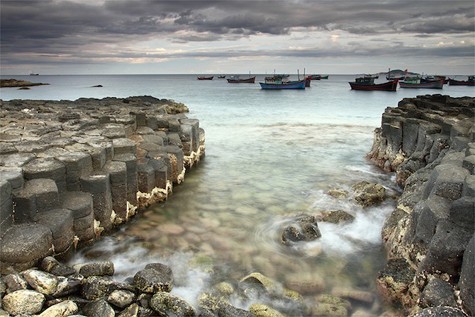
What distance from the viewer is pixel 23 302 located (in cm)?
351

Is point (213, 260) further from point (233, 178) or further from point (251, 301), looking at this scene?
point (233, 178)

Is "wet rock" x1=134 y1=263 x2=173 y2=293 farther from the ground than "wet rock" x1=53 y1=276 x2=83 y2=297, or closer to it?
closer to it

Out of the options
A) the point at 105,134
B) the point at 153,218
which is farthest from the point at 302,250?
the point at 105,134

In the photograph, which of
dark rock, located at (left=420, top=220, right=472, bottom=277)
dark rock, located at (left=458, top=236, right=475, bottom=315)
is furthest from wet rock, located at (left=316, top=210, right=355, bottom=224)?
dark rock, located at (left=458, top=236, right=475, bottom=315)

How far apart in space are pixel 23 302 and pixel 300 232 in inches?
153

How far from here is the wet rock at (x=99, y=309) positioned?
3562mm

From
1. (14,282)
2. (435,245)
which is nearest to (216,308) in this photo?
(14,282)

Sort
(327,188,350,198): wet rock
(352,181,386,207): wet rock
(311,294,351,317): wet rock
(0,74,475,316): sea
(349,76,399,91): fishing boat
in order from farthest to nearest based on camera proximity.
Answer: (349,76,399,91): fishing boat → (327,188,350,198): wet rock → (352,181,386,207): wet rock → (0,74,475,316): sea → (311,294,351,317): wet rock

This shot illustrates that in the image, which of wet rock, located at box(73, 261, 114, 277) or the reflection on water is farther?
the reflection on water

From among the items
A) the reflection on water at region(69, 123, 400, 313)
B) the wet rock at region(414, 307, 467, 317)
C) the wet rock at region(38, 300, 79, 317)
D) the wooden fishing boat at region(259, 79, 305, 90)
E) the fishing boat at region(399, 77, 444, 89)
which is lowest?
the reflection on water at region(69, 123, 400, 313)

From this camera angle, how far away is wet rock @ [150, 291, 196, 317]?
3777mm

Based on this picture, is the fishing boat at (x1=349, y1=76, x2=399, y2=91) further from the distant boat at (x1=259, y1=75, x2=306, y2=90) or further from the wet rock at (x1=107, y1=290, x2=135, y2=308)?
the wet rock at (x1=107, y1=290, x2=135, y2=308)

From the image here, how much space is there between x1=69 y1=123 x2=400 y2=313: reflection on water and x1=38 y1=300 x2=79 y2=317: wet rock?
1292 millimetres

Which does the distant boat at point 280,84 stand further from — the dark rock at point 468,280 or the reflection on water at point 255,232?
the dark rock at point 468,280
